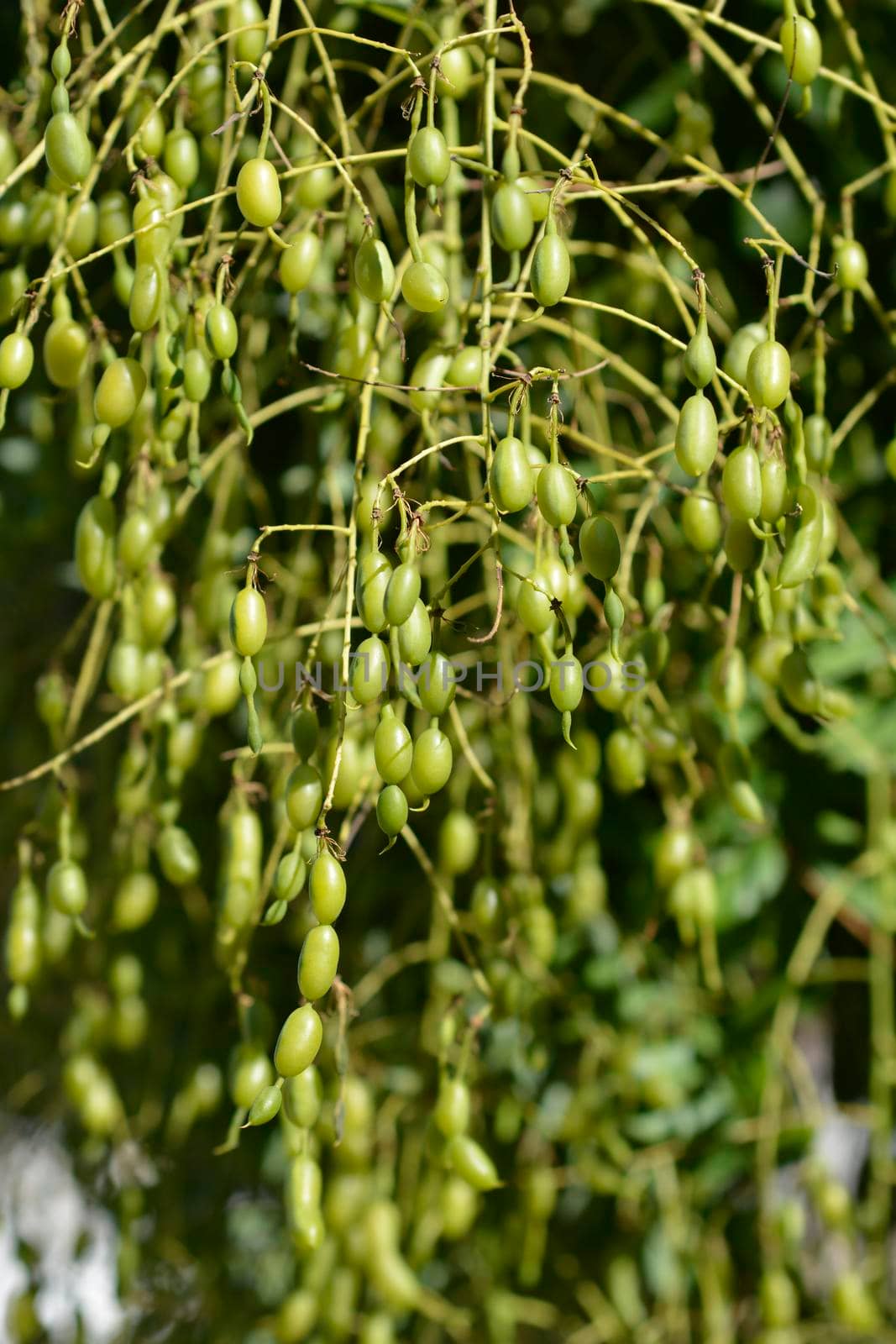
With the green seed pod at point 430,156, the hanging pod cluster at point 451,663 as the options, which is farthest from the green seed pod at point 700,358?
the green seed pod at point 430,156

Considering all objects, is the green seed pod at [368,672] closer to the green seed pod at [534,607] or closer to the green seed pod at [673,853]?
the green seed pod at [534,607]

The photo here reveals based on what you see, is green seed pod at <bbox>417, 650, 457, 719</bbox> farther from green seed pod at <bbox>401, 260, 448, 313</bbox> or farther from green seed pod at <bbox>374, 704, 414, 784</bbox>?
green seed pod at <bbox>401, 260, 448, 313</bbox>

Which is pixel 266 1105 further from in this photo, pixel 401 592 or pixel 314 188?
pixel 314 188

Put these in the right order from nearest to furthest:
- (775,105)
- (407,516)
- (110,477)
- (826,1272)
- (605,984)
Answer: (407,516) → (110,477) → (775,105) → (605,984) → (826,1272)

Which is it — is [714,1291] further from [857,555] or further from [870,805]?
[857,555]

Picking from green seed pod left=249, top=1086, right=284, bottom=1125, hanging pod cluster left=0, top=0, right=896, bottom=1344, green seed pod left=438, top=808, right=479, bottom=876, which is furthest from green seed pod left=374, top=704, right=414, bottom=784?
green seed pod left=438, top=808, right=479, bottom=876

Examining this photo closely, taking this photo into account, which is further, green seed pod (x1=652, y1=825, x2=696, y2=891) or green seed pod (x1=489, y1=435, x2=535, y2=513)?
green seed pod (x1=652, y1=825, x2=696, y2=891)

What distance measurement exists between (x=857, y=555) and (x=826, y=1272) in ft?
2.01

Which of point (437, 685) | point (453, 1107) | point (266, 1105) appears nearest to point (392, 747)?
point (437, 685)

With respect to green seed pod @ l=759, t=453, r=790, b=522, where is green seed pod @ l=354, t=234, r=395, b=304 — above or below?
above

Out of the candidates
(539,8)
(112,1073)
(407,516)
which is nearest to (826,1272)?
(112,1073)

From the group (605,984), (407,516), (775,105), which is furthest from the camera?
(605,984)

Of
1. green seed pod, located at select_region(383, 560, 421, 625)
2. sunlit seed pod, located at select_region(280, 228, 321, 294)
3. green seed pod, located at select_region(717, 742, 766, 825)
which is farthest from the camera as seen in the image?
green seed pod, located at select_region(717, 742, 766, 825)

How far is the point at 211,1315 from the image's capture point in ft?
3.06
